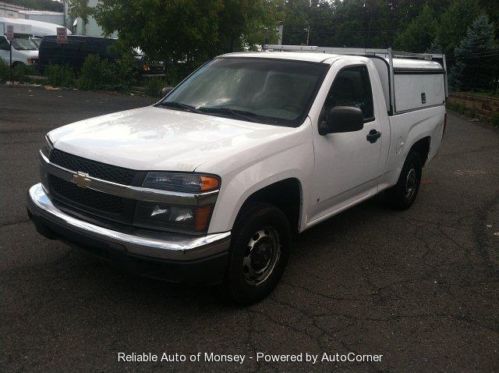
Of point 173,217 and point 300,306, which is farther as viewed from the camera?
point 300,306

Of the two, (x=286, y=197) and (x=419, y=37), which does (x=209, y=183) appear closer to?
(x=286, y=197)

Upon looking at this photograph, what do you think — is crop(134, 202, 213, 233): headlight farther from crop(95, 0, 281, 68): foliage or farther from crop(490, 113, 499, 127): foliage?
crop(490, 113, 499, 127): foliage

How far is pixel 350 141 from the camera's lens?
474 cm

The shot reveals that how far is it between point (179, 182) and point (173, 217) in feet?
0.73

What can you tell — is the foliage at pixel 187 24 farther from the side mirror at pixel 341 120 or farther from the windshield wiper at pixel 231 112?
the side mirror at pixel 341 120

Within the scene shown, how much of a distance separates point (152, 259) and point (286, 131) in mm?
1459

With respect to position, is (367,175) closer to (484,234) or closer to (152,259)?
(484,234)

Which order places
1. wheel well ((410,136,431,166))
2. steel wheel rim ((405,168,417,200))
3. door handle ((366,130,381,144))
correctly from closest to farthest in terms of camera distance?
door handle ((366,130,381,144)) < steel wheel rim ((405,168,417,200)) < wheel well ((410,136,431,166))

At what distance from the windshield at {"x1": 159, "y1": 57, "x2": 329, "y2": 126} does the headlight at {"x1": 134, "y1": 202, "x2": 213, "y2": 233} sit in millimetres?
1272

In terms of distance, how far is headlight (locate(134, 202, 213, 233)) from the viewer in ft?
10.9

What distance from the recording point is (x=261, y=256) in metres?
3.90

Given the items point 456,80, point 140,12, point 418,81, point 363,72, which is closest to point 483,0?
point 456,80

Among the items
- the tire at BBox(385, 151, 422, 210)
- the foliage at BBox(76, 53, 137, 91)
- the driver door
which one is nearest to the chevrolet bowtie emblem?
the driver door

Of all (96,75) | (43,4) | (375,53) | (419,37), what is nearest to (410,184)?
(375,53)
